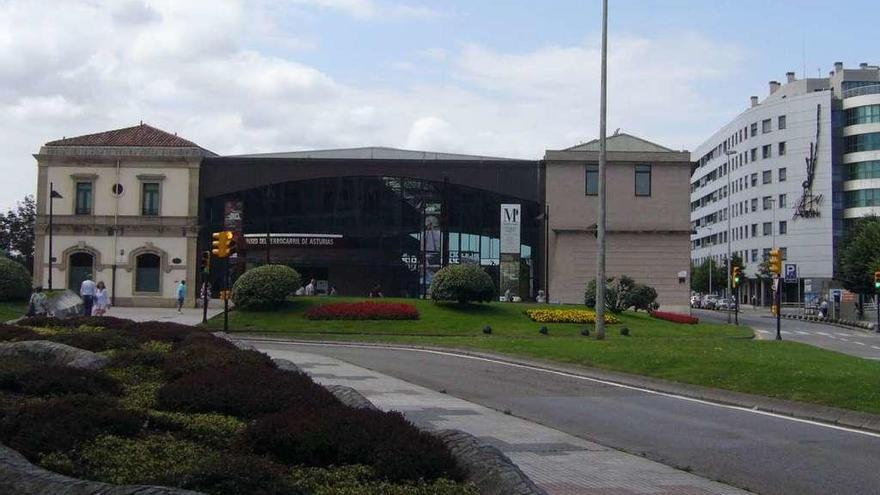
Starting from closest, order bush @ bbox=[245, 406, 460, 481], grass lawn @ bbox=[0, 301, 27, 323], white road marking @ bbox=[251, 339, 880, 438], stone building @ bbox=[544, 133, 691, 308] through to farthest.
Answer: bush @ bbox=[245, 406, 460, 481]
white road marking @ bbox=[251, 339, 880, 438]
grass lawn @ bbox=[0, 301, 27, 323]
stone building @ bbox=[544, 133, 691, 308]

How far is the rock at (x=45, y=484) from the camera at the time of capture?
5.03 meters

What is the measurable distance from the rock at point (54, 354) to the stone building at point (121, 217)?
44.6 m

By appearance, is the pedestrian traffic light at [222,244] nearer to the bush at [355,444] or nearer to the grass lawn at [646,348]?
the grass lawn at [646,348]

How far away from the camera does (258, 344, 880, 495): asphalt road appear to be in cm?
979

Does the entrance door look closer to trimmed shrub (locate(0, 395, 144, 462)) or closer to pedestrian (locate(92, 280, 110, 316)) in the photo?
pedestrian (locate(92, 280, 110, 316))

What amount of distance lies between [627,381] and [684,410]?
4676 mm

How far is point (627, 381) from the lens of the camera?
A: 66.7 ft

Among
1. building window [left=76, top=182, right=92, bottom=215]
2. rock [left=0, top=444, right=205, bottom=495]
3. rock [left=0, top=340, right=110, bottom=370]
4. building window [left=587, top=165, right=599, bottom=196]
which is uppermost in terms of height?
building window [left=587, top=165, right=599, bottom=196]

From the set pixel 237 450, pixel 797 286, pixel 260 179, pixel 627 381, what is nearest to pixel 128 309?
pixel 260 179

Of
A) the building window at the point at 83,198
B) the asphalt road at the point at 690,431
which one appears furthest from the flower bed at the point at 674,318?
the building window at the point at 83,198

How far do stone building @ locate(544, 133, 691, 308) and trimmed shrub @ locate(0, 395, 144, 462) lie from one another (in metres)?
51.0

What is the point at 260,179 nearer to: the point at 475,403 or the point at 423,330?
the point at 423,330

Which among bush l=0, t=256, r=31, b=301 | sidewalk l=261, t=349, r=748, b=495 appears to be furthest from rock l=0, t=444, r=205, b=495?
bush l=0, t=256, r=31, b=301

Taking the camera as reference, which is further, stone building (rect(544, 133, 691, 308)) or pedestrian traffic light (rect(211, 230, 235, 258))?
stone building (rect(544, 133, 691, 308))
